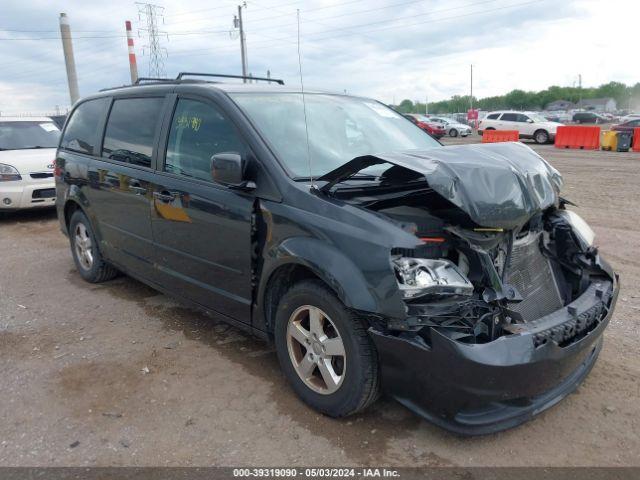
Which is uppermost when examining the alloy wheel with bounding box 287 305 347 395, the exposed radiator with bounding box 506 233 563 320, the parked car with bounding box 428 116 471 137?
the parked car with bounding box 428 116 471 137

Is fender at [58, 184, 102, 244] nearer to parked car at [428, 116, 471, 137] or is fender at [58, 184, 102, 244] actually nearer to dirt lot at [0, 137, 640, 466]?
dirt lot at [0, 137, 640, 466]

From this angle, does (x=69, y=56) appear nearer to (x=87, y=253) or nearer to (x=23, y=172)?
(x=23, y=172)

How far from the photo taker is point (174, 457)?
2750 millimetres

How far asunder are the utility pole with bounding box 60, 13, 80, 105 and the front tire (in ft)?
93.7

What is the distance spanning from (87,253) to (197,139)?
250 cm

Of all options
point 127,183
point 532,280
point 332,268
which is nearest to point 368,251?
point 332,268

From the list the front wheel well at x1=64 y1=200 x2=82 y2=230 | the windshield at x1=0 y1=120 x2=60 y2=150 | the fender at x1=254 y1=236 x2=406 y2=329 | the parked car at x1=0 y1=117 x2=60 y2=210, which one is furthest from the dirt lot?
the windshield at x1=0 y1=120 x2=60 y2=150

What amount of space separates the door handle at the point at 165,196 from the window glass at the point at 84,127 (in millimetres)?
1523

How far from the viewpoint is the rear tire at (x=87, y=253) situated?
5363 mm

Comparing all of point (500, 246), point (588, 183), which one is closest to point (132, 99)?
point (500, 246)

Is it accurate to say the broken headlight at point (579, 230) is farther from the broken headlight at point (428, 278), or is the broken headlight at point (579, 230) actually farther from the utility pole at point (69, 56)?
the utility pole at point (69, 56)

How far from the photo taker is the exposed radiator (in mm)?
2937

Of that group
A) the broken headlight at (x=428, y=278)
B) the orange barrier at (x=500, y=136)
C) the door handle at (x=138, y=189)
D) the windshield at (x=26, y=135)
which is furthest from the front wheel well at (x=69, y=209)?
the orange barrier at (x=500, y=136)

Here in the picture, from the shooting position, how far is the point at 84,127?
5.38 m
